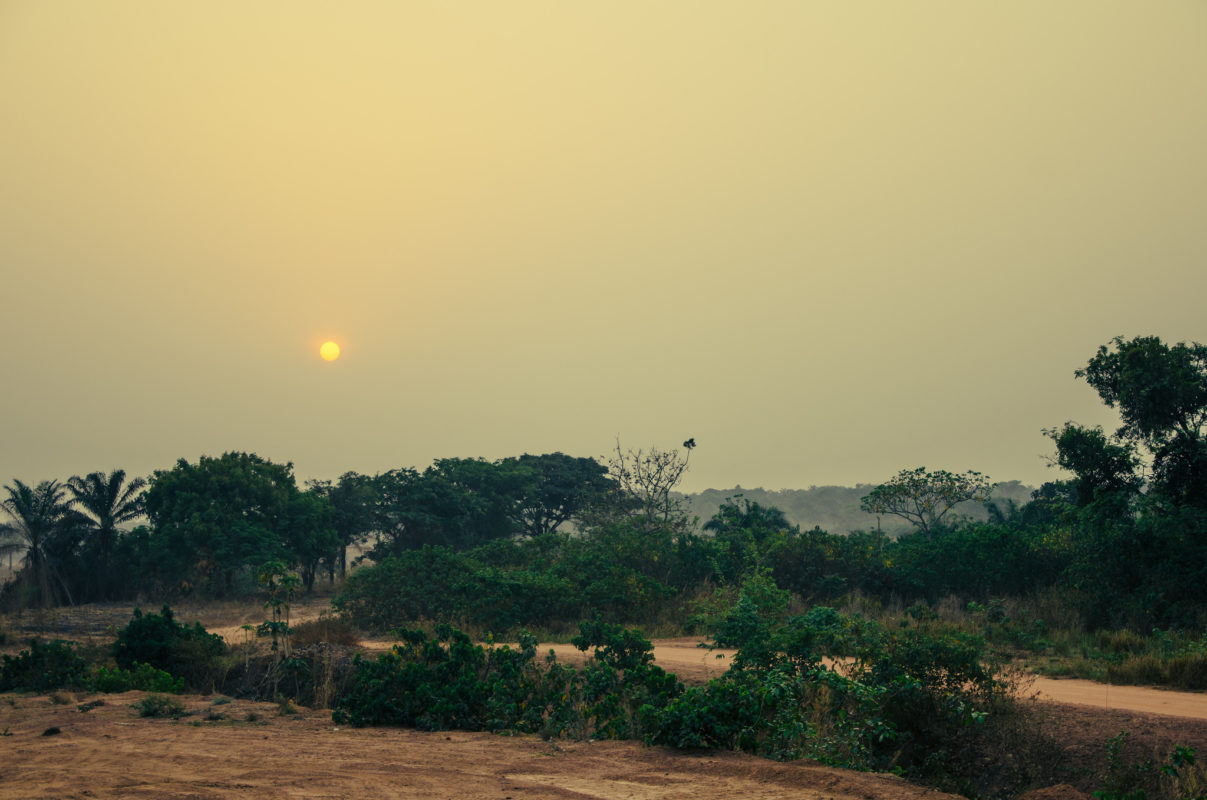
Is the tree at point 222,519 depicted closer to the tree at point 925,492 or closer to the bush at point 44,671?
the bush at point 44,671

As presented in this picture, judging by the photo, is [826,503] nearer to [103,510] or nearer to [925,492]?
[925,492]

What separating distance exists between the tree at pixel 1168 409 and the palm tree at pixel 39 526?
37745 mm

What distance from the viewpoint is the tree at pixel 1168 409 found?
17.3 meters

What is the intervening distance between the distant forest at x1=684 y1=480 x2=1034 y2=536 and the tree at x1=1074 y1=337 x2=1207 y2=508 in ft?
278

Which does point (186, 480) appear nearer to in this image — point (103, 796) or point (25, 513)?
point (25, 513)

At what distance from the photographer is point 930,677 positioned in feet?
31.6

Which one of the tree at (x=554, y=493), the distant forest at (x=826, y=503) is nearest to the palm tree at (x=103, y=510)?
the tree at (x=554, y=493)

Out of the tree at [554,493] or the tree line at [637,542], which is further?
the tree at [554,493]

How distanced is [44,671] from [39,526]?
80.8 feet

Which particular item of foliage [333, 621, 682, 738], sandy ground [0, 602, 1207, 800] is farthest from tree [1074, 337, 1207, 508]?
foliage [333, 621, 682, 738]

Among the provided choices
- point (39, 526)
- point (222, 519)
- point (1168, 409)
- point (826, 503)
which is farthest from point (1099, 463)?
point (826, 503)

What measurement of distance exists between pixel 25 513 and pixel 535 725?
33534 mm

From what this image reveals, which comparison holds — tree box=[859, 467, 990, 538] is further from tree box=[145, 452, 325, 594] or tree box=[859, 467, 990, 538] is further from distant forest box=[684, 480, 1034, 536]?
distant forest box=[684, 480, 1034, 536]

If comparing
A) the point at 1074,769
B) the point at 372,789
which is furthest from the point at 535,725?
the point at 1074,769
